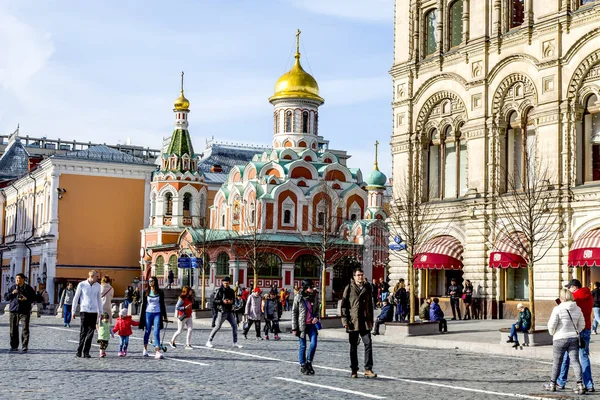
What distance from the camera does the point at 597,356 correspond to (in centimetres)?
1991

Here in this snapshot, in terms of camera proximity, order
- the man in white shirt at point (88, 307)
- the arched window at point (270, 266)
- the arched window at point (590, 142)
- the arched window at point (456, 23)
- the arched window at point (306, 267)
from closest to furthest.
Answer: the man in white shirt at point (88, 307) → the arched window at point (590, 142) → the arched window at point (456, 23) → the arched window at point (270, 266) → the arched window at point (306, 267)

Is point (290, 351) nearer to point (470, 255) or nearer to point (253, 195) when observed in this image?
point (470, 255)

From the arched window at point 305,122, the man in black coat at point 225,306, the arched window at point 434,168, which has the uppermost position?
the arched window at point 305,122

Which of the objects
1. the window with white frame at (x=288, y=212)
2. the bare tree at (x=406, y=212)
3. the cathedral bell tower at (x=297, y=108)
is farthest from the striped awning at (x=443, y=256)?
the cathedral bell tower at (x=297, y=108)

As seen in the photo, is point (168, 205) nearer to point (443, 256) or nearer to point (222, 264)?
point (222, 264)

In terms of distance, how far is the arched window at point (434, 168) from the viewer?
37.9 m

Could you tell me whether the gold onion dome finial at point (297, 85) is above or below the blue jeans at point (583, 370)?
above

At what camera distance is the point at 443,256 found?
36.3 metres

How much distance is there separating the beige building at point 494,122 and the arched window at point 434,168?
38 millimetres

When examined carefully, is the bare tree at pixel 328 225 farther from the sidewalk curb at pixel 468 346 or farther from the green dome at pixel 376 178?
the sidewalk curb at pixel 468 346

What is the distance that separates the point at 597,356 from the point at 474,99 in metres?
16.9

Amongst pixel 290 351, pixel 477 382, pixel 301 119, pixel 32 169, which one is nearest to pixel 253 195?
pixel 301 119

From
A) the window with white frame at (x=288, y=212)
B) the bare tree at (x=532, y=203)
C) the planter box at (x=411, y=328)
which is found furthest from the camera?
the window with white frame at (x=288, y=212)

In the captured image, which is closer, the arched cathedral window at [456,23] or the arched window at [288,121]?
the arched cathedral window at [456,23]
